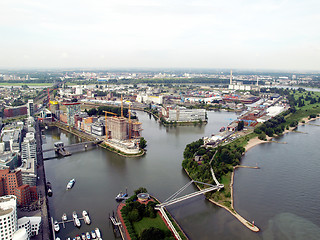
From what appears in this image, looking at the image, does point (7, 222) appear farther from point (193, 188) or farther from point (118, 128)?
point (118, 128)

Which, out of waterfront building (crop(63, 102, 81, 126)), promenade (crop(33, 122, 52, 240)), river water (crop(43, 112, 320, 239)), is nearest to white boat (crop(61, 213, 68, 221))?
river water (crop(43, 112, 320, 239))

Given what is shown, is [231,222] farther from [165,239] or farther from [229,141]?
[229,141]

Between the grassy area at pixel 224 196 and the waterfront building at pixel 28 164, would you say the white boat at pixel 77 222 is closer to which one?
the waterfront building at pixel 28 164

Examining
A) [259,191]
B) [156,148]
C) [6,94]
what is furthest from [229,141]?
[6,94]

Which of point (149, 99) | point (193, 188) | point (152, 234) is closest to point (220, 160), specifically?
point (193, 188)

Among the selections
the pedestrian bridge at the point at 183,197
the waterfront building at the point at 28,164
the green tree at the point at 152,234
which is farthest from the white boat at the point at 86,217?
the waterfront building at the point at 28,164
